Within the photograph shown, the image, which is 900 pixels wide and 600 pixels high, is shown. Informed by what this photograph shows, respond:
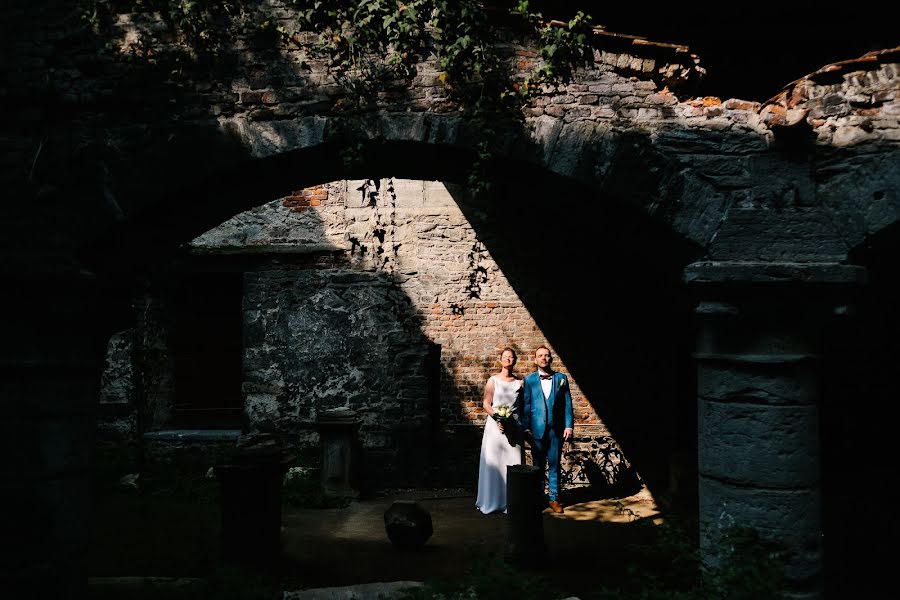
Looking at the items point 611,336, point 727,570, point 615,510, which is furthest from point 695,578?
point 611,336

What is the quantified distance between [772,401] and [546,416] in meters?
3.80

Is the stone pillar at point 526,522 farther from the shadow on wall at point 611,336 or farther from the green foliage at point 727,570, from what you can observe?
the shadow on wall at point 611,336

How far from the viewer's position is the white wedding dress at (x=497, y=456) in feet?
24.0

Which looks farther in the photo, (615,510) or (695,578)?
(615,510)

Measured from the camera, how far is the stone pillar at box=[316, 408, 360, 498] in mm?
8430

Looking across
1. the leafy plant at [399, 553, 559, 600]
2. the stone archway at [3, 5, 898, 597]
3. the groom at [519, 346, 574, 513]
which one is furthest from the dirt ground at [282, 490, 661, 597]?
the stone archway at [3, 5, 898, 597]

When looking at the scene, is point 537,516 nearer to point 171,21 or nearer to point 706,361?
point 706,361

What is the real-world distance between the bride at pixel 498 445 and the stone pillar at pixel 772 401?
3.63 meters

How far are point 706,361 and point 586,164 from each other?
133 centimetres

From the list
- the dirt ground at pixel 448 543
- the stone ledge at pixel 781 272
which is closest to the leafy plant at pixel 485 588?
the dirt ground at pixel 448 543

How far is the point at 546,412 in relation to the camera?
730cm

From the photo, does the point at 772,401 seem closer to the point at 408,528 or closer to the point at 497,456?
the point at 408,528

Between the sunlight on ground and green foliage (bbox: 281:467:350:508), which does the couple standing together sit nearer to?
the sunlight on ground

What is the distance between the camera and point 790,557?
11.7ft
